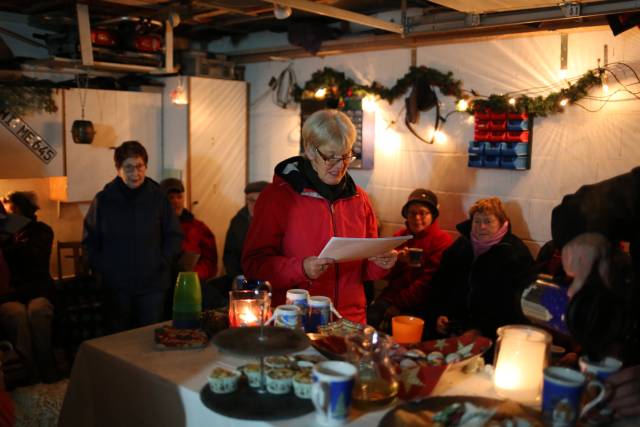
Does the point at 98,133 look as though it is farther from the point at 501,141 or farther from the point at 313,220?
the point at 313,220

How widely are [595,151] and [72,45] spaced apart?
3.43 m

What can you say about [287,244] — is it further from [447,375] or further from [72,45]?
[72,45]

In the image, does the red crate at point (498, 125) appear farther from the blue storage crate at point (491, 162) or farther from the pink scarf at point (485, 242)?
the pink scarf at point (485, 242)

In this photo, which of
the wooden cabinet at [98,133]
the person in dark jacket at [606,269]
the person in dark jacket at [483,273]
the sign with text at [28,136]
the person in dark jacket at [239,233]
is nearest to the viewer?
the person in dark jacket at [606,269]

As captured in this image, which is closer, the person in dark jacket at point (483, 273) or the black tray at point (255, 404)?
the black tray at point (255, 404)

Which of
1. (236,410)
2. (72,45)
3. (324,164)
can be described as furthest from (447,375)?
(72,45)

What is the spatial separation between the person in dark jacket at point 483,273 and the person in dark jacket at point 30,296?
2324 mm

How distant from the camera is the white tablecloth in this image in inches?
60.6

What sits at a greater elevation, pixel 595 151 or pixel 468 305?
pixel 595 151

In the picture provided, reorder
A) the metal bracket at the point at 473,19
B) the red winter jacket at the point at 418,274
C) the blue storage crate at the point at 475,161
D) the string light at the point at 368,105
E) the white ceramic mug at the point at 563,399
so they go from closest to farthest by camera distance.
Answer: the white ceramic mug at the point at 563,399, the metal bracket at the point at 473,19, the red winter jacket at the point at 418,274, the blue storage crate at the point at 475,161, the string light at the point at 368,105

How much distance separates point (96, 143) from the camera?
484 cm

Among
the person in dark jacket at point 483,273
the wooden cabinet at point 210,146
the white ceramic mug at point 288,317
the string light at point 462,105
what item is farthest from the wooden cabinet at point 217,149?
the white ceramic mug at point 288,317

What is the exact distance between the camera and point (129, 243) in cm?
361

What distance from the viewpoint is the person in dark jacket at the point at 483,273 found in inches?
131
